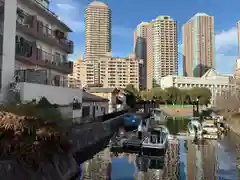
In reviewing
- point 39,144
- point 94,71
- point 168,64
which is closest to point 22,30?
point 39,144

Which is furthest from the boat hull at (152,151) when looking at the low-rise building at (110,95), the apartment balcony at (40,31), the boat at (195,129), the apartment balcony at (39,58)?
the low-rise building at (110,95)

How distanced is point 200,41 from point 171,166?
175959 mm

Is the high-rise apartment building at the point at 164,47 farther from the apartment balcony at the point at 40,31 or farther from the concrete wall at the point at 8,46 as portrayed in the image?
the concrete wall at the point at 8,46

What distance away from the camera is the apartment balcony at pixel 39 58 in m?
25.4

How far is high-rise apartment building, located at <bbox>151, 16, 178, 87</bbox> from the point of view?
185m

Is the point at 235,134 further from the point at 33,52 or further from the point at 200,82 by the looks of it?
the point at 200,82

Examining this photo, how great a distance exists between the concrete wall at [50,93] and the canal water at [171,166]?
623 cm

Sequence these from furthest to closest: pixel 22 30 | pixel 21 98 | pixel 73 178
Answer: pixel 22 30 < pixel 21 98 < pixel 73 178

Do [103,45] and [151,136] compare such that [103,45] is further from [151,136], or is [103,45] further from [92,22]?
[151,136]

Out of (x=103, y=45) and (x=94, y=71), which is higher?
(x=103, y=45)

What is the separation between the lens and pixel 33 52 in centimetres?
2745

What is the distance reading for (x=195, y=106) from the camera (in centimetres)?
10806

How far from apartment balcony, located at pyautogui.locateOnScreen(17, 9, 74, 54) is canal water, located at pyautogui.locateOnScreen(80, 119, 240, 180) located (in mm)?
12267

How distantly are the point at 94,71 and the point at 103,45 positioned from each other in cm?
5607
